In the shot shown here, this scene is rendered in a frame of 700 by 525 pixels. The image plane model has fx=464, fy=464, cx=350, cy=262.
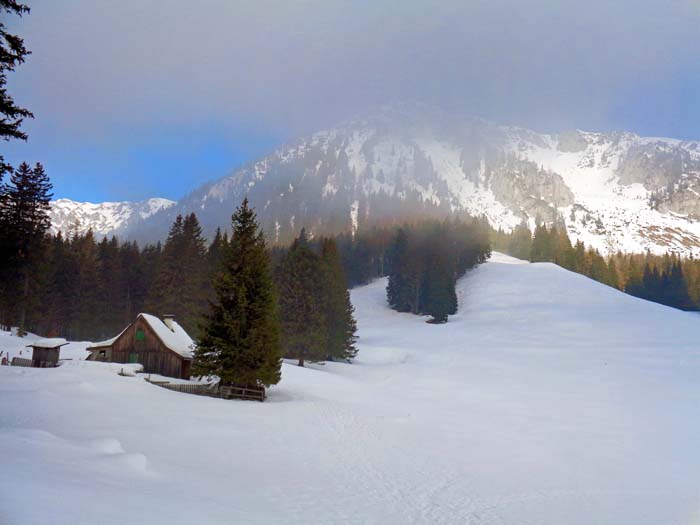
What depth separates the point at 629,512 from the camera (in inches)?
579

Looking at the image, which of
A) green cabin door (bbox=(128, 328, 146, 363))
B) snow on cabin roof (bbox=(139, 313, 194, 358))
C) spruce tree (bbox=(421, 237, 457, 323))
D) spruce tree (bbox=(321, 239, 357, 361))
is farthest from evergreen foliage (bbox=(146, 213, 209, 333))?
spruce tree (bbox=(421, 237, 457, 323))

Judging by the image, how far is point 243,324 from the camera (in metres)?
28.4

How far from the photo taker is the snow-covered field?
1030 cm

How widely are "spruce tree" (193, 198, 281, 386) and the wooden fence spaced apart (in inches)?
18.3

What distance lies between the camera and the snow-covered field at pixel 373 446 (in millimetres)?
10305

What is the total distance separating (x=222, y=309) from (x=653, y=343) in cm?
4645

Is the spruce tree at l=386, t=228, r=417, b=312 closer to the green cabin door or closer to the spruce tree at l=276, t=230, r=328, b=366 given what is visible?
the spruce tree at l=276, t=230, r=328, b=366

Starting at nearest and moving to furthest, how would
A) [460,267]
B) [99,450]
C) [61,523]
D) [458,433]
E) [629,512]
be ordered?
1. [61,523]
2. [99,450]
3. [629,512]
4. [458,433]
5. [460,267]

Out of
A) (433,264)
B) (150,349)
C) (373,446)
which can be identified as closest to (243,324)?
(373,446)

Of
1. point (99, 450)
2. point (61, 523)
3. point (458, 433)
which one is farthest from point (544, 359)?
point (61, 523)

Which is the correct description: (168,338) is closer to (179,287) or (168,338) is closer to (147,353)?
(147,353)

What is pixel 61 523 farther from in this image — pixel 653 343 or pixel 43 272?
pixel 653 343

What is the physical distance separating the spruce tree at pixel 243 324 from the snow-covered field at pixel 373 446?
2453 mm

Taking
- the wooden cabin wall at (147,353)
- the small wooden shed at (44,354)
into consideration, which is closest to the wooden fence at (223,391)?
the wooden cabin wall at (147,353)
